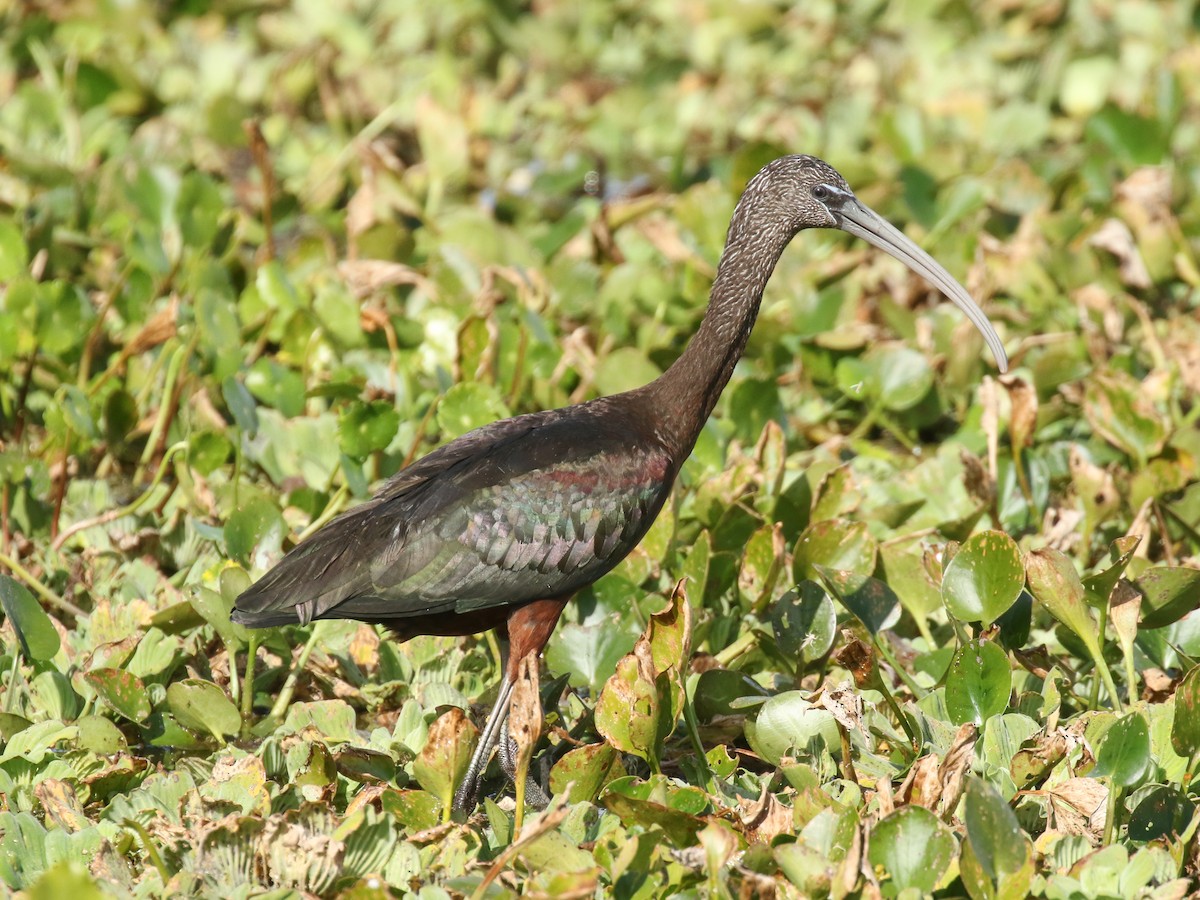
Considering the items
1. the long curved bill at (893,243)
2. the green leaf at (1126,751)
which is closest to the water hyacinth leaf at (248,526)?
the long curved bill at (893,243)

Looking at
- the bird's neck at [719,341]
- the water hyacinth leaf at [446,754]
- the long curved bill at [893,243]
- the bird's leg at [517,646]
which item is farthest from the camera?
the long curved bill at [893,243]

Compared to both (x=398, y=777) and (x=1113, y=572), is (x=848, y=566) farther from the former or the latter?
(x=398, y=777)

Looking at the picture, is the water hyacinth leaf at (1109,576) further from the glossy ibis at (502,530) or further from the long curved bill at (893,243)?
the glossy ibis at (502,530)

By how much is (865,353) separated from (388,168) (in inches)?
98.7

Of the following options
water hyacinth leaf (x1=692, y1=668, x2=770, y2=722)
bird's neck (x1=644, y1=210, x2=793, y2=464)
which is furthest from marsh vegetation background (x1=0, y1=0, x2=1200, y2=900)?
bird's neck (x1=644, y1=210, x2=793, y2=464)

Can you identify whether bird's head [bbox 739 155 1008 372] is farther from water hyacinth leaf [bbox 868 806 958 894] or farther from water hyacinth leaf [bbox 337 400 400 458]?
water hyacinth leaf [bbox 868 806 958 894]

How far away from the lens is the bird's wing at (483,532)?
14.2 ft

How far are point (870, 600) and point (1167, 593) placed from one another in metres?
0.82

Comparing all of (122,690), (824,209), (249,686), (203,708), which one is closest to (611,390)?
(824,209)

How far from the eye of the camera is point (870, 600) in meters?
4.64

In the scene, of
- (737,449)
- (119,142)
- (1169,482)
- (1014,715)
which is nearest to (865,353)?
(737,449)

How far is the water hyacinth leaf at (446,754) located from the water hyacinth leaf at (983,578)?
1.36 m

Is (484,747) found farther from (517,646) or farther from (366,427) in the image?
(366,427)

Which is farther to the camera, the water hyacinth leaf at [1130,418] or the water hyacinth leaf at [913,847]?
the water hyacinth leaf at [1130,418]
